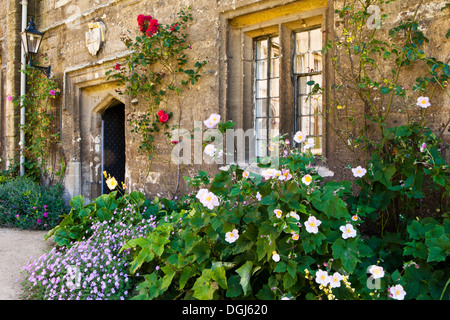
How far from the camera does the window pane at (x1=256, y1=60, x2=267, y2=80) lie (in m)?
4.53

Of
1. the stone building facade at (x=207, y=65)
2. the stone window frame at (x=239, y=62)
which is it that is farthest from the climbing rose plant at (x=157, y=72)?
the stone window frame at (x=239, y=62)

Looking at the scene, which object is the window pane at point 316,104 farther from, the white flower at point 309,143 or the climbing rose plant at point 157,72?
the white flower at point 309,143

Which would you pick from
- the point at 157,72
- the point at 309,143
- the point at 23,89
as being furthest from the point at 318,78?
the point at 23,89

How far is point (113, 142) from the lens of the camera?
673 centimetres

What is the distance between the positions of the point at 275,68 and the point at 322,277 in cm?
284

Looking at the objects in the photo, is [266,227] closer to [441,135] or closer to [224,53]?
[441,135]

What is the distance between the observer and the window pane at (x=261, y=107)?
4.52 m

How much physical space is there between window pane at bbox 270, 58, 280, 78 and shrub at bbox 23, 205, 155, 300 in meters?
2.15

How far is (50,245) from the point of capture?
4.31 meters

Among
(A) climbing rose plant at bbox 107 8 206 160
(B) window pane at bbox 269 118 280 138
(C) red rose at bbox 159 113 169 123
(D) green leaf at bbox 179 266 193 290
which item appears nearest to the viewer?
(D) green leaf at bbox 179 266 193 290

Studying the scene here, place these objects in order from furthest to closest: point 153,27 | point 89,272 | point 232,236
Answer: point 153,27
point 89,272
point 232,236

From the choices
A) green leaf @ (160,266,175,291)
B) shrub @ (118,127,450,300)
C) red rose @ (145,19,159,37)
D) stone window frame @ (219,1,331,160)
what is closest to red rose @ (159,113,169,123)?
stone window frame @ (219,1,331,160)

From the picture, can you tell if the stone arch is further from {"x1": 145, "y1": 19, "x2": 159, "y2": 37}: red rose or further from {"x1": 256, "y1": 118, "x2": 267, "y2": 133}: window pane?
{"x1": 256, "y1": 118, "x2": 267, "y2": 133}: window pane

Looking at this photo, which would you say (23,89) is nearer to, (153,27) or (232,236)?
(153,27)
